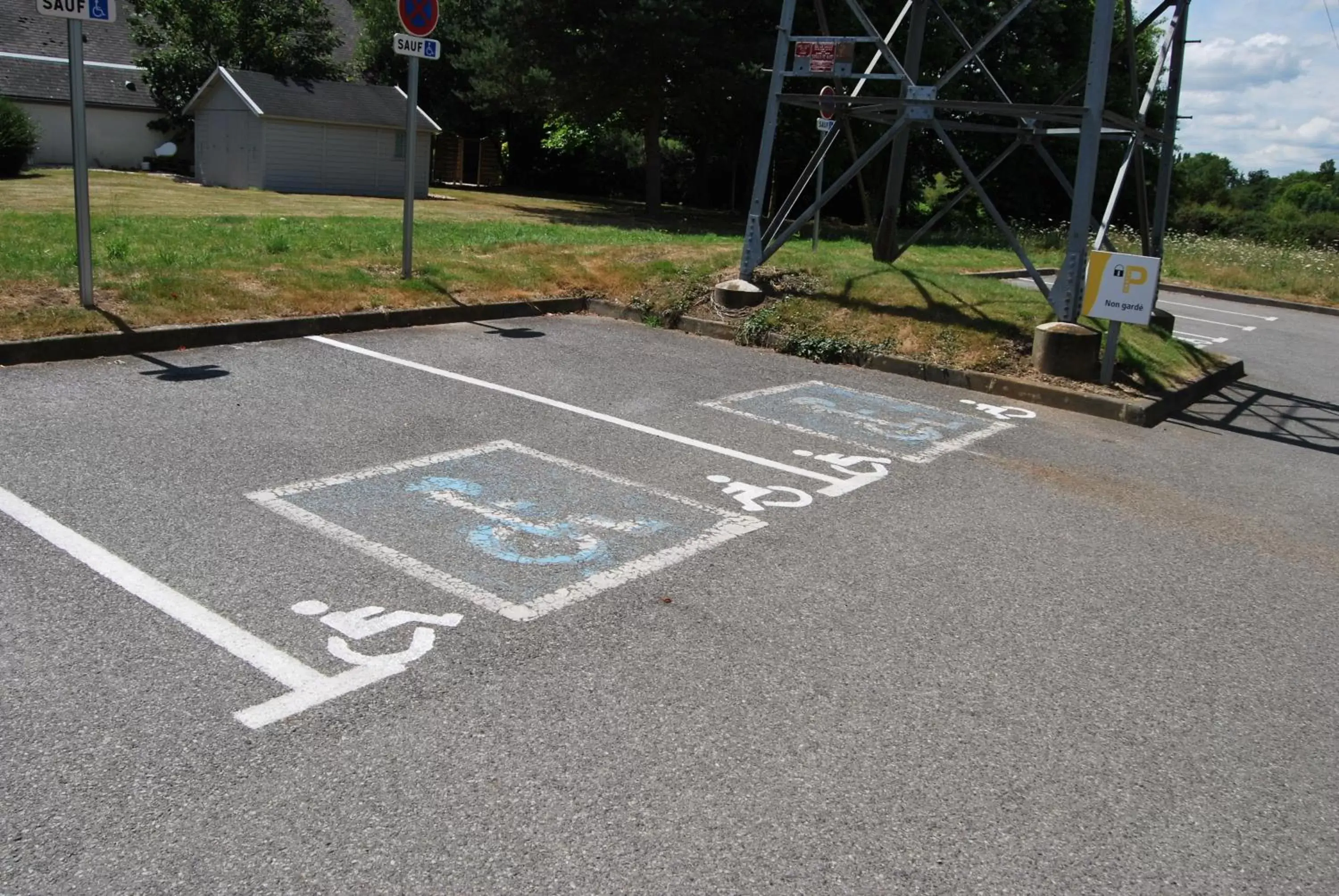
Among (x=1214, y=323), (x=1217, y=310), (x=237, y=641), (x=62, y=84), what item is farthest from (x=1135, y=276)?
(x=62, y=84)

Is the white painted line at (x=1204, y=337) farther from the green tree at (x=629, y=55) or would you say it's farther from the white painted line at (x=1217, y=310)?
the green tree at (x=629, y=55)

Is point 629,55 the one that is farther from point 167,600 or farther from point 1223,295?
point 167,600

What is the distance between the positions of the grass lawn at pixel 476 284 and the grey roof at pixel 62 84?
89.9ft

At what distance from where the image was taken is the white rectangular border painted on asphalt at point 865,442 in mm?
7684

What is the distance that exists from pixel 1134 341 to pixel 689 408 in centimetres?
541

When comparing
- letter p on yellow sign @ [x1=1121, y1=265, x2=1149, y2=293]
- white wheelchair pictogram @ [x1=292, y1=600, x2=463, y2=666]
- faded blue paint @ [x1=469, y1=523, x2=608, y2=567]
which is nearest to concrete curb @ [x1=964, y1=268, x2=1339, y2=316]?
letter p on yellow sign @ [x1=1121, y1=265, x2=1149, y2=293]

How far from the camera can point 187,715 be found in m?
3.51

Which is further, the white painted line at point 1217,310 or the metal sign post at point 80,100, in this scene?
the white painted line at point 1217,310

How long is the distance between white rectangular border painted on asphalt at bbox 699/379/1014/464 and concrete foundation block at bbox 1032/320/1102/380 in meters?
1.49

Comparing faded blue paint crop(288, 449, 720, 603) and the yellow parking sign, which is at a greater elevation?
the yellow parking sign

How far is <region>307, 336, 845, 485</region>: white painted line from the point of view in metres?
6.97

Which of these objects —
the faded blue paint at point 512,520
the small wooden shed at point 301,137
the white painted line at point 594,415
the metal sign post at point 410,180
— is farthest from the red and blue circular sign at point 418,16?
the small wooden shed at point 301,137

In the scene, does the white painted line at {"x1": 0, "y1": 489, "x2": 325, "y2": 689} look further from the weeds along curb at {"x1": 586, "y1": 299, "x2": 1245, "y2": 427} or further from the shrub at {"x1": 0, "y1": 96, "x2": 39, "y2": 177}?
the shrub at {"x1": 0, "y1": 96, "x2": 39, "y2": 177}

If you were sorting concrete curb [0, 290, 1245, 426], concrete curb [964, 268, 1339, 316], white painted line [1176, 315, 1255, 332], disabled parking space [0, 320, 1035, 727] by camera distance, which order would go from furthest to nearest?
1. concrete curb [964, 268, 1339, 316]
2. white painted line [1176, 315, 1255, 332]
3. concrete curb [0, 290, 1245, 426]
4. disabled parking space [0, 320, 1035, 727]
